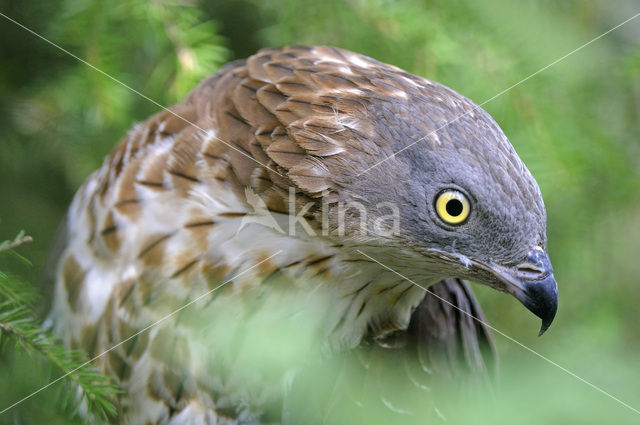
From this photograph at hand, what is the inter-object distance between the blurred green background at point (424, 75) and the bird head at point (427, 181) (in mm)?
476

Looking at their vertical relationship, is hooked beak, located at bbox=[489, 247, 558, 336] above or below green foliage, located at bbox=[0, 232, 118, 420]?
above

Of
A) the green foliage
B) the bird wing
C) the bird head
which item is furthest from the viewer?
the bird wing

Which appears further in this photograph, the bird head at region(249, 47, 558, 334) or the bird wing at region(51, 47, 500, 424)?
the bird wing at region(51, 47, 500, 424)

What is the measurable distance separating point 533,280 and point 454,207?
29 cm

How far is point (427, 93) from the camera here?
1.91 metres

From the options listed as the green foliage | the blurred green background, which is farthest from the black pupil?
the green foliage

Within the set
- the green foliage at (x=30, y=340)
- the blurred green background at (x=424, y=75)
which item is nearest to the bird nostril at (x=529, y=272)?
the blurred green background at (x=424, y=75)

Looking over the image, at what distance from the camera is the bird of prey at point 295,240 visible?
1816 mm

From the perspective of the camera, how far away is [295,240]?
6.57ft

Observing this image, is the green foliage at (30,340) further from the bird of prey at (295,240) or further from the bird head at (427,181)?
the bird head at (427,181)

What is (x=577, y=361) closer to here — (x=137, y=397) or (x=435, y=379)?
(x=435, y=379)

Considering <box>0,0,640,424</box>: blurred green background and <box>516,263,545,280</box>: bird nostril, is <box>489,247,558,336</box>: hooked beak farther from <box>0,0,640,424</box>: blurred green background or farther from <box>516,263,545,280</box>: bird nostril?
<box>0,0,640,424</box>: blurred green background

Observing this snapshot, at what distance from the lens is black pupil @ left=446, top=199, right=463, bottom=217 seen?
5.87ft

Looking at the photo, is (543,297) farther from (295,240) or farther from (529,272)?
(295,240)
